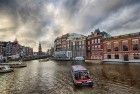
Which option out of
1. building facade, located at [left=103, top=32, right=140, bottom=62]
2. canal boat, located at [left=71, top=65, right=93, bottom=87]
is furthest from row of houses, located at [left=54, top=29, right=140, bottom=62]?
canal boat, located at [left=71, top=65, right=93, bottom=87]

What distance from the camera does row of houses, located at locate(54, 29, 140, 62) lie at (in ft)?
294

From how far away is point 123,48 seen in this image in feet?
313

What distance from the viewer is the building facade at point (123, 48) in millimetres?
88375

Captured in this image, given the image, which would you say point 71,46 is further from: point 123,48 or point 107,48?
point 123,48

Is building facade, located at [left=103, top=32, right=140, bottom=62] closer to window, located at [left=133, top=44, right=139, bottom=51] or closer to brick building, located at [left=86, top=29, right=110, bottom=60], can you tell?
window, located at [left=133, top=44, right=139, bottom=51]

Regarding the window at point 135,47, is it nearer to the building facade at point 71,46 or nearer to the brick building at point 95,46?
the brick building at point 95,46

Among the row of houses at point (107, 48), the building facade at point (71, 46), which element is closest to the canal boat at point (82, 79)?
the row of houses at point (107, 48)

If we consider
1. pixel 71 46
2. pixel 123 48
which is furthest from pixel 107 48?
pixel 71 46

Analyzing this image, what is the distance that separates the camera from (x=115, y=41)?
3937 inches

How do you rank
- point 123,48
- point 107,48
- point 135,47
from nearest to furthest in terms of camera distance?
point 135,47, point 123,48, point 107,48

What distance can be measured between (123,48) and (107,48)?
12324 millimetres

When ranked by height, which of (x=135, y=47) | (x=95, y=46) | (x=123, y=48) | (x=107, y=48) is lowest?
(x=123, y=48)

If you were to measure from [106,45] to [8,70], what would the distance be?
6303 cm

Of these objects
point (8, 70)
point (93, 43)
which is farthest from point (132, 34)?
point (8, 70)
